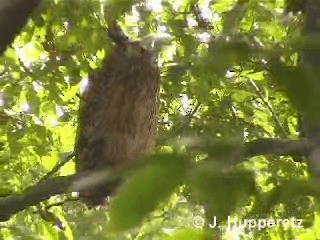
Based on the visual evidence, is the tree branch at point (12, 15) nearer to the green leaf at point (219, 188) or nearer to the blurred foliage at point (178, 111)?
the blurred foliage at point (178, 111)

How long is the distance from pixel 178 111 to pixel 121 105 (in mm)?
564

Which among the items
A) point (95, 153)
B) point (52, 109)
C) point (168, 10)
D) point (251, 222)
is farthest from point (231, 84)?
point (251, 222)

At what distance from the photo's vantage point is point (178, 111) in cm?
224

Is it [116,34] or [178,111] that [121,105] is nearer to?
[116,34]

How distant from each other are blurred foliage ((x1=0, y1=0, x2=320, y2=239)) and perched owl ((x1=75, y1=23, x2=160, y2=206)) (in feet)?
0.25

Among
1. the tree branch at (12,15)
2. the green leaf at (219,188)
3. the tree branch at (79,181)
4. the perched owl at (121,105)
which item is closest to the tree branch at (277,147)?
the tree branch at (79,181)

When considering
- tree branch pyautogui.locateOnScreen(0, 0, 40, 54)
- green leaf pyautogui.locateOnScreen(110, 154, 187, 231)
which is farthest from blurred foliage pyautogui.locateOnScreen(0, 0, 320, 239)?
tree branch pyautogui.locateOnScreen(0, 0, 40, 54)

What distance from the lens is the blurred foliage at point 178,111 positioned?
37 cm

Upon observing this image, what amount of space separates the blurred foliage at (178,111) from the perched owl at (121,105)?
0.08 metres

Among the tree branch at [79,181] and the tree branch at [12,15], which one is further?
the tree branch at [12,15]

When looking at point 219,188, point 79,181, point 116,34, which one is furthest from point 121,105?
point 219,188

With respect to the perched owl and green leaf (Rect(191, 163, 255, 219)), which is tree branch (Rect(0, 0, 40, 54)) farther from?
green leaf (Rect(191, 163, 255, 219))

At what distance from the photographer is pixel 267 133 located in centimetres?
204

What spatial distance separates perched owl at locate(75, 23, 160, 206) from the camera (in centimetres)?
166
